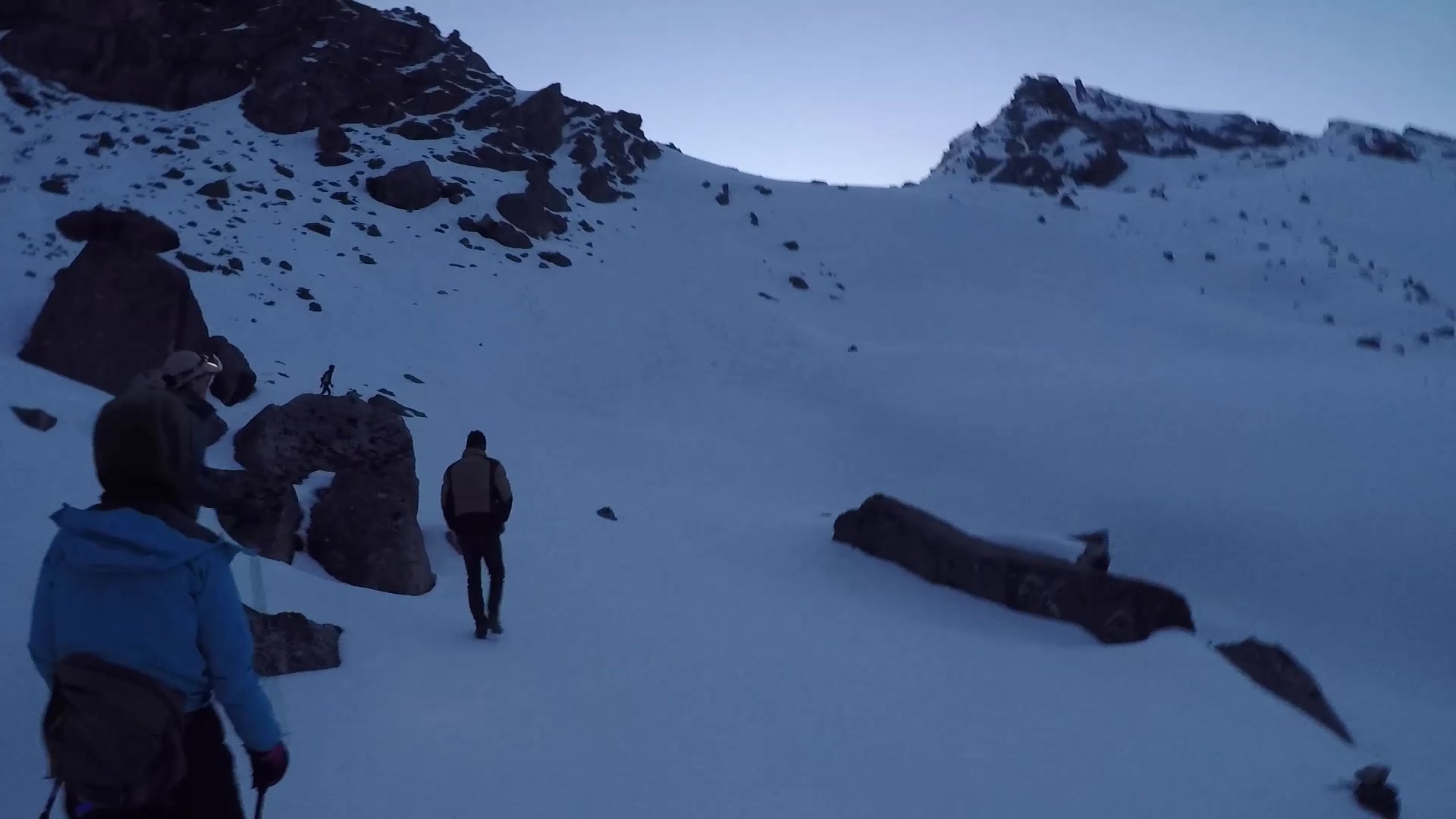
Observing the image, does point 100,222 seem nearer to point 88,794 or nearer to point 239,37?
point 88,794

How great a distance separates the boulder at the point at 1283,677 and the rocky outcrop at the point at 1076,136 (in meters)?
34.2

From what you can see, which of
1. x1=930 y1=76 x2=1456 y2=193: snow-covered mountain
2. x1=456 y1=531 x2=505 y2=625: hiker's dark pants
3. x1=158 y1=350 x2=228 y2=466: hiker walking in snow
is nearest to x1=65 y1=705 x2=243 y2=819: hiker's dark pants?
x1=158 y1=350 x2=228 y2=466: hiker walking in snow

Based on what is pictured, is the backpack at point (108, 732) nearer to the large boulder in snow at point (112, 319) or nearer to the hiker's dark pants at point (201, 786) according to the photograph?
the hiker's dark pants at point (201, 786)

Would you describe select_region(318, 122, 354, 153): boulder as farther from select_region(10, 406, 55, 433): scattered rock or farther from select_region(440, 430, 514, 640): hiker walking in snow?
select_region(440, 430, 514, 640): hiker walking in snow

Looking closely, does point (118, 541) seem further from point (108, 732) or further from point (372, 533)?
point (372, 533)

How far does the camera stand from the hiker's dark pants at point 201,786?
8.61ft

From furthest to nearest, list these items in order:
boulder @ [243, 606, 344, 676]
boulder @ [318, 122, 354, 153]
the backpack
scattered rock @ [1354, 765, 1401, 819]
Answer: boulder @ [318, 122, 354, 153], scattered rock @ [1354, 765, 1401, 819], boulder @ [243, 606, 344, 676], the backpack

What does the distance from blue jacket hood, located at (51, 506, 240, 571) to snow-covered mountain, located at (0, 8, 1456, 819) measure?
1.86 metres

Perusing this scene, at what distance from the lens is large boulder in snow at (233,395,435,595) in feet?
26.6

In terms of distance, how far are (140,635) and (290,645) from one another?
360 cm

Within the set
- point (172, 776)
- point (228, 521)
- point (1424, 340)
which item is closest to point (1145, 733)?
point (172, 776)

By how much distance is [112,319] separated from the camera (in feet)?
35.8

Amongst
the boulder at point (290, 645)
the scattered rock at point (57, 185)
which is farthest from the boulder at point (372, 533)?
the scattered rock at point (57, 185)

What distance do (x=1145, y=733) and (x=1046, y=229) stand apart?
2965 centimetres
